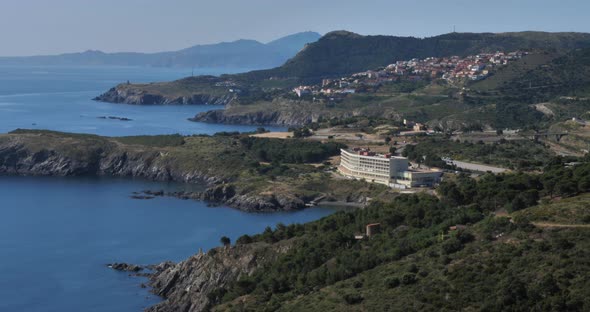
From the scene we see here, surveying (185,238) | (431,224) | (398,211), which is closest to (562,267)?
(431,224)

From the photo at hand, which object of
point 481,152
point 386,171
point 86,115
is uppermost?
point 481,152

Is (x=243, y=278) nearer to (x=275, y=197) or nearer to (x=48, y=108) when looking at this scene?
(x=275, y=197)

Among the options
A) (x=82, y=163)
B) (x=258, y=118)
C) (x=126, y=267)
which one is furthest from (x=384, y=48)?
(x=126, y=267)

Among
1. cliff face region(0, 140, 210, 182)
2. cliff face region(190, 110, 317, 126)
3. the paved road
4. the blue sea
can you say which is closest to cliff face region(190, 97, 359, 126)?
cliff face region(190, 110, 317, 126)

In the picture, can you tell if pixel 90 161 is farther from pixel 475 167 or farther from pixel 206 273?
pixel 206 273

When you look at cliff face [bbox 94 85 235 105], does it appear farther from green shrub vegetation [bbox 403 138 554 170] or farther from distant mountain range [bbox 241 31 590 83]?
green shrub vegetation [bbox 403 138 554 170]

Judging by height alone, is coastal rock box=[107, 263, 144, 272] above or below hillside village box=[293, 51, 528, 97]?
below
